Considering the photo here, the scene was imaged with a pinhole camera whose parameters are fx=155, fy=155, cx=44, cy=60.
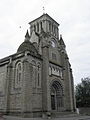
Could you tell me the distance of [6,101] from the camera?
31828 millimetres

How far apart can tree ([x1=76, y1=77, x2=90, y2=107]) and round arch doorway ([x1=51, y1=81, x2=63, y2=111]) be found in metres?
24.3

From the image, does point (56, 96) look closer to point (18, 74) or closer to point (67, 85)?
point (67, 85)

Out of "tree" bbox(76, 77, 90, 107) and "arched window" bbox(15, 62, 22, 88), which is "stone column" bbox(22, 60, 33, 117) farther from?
"tree" bbox(76, 77, 90, 107)

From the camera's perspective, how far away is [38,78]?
111 ft

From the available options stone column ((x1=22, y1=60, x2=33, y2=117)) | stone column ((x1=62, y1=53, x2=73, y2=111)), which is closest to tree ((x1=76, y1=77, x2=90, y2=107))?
stone column ((x1=62, y1=53, x2=73, y2=111))

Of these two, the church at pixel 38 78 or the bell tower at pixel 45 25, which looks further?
the bell tower at pixel 45 25

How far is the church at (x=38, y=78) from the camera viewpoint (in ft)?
99.6

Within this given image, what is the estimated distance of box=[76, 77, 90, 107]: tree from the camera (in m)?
59.9

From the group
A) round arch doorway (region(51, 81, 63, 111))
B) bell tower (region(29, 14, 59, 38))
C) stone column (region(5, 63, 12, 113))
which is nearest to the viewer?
stone column (region(5, 63, 12, 113))

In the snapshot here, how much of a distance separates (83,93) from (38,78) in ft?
115

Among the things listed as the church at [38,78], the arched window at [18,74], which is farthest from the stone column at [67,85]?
the arched window at [18,74]

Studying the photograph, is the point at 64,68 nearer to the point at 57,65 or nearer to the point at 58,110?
the point at 57,65

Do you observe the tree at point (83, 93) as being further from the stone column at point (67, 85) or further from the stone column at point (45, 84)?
the stone column at point (45, 84)

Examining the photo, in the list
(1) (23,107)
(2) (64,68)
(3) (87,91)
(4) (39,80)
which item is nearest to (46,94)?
(4) (39,80)
